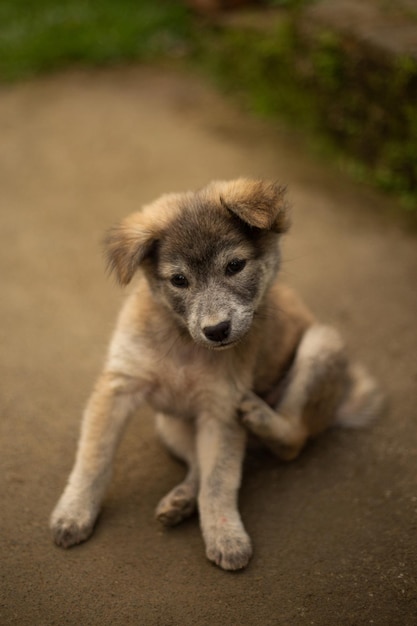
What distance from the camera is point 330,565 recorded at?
131 inches

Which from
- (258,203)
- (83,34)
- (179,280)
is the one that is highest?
(83,34)

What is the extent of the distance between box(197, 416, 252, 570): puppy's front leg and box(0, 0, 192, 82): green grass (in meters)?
6.62

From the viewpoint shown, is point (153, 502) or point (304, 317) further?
point (304, 317)

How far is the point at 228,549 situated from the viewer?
3322 millimetres

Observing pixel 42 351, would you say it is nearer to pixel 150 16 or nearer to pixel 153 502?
pixel 153 502

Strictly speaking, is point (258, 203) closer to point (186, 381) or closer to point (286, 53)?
point (186, 381)

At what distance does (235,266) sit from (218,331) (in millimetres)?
369

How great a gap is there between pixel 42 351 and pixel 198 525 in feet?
5.92

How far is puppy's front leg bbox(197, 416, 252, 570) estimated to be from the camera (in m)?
3.34

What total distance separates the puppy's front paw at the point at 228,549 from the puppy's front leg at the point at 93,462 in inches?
23.7

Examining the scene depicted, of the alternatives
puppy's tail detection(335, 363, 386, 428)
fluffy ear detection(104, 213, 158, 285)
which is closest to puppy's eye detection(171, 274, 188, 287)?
fluffy ear detection(104, 213, 158, 285)

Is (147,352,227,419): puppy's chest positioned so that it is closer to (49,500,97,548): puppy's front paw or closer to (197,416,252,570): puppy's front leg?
(197,416,252,570): puppy's front leg

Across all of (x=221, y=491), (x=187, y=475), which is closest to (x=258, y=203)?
(x=221, y=491)

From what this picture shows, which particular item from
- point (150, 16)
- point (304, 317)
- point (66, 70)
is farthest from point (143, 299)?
point (150, 16)
